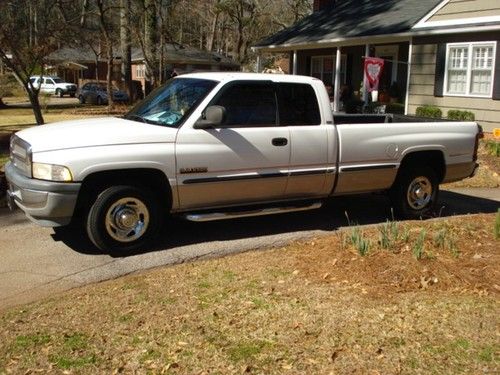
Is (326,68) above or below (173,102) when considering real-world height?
above

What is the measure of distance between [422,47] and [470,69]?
2018 millimetres

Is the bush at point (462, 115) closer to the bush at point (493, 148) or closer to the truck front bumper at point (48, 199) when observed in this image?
the bush at point (493, 148)

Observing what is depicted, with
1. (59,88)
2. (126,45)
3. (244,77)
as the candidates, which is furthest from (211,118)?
(59,88)

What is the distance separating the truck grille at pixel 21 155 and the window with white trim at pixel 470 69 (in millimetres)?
12944

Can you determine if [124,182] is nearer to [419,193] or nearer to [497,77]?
[419,193]

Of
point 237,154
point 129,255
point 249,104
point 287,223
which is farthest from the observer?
point 287,223

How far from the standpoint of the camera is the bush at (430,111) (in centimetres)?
1689

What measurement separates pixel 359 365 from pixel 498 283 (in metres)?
2.04

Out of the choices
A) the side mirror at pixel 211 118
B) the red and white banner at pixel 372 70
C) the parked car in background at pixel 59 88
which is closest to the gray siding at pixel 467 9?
the red and white banner at pixel 372 70

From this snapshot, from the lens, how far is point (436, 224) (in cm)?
706

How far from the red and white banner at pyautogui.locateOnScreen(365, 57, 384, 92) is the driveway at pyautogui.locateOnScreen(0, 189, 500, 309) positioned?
9.75 m

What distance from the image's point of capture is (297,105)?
7.00 m

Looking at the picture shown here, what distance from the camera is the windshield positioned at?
6.38m

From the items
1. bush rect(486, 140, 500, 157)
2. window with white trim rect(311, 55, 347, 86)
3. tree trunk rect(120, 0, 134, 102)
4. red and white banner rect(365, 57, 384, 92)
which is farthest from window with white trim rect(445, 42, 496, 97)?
tree trunk rect(120, 0, 134, 102)
